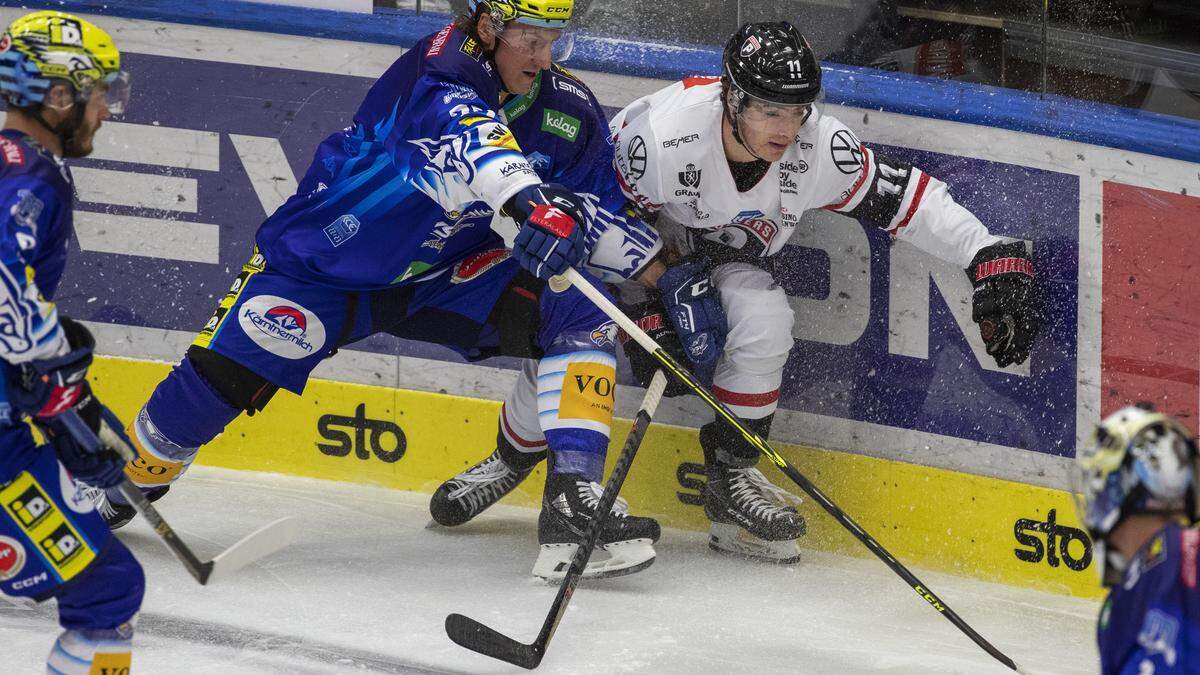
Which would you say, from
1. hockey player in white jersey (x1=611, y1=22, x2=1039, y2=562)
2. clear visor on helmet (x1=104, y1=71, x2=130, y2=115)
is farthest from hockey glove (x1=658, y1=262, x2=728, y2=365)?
clear visor on helmet (x1=104, y1=71, x2=130, y2=115)

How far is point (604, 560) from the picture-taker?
11.3 ft

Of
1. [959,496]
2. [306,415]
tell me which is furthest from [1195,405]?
[306,415]

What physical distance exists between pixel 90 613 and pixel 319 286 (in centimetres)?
124

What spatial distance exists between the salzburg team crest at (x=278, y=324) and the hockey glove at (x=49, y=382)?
1.07 meters

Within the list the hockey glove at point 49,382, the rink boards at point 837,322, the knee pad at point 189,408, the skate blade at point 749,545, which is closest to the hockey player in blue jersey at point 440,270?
the knee pad at point 189,408

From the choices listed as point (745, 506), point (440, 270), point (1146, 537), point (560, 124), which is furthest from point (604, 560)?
point (1146, 537)

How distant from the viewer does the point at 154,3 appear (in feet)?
13.7

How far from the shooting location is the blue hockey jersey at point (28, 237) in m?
2.20

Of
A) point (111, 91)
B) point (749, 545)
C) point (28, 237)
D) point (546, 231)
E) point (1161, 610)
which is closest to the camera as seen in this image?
point (1161, 610)

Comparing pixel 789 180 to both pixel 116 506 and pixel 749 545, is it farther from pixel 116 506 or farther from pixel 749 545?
pixel 116 506

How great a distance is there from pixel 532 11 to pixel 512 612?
1.28m

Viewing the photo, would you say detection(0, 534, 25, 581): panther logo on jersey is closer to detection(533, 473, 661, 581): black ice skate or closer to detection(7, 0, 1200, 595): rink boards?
detection(533, 473, 661, 581): black ice skate

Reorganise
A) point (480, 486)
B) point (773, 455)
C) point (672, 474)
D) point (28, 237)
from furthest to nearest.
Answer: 1. point (672, 474)
2. point (480, 486)
3. point (773, 455)
4. point (28, 237)

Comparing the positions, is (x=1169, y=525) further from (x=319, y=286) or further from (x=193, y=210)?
(x=193, y=210)
